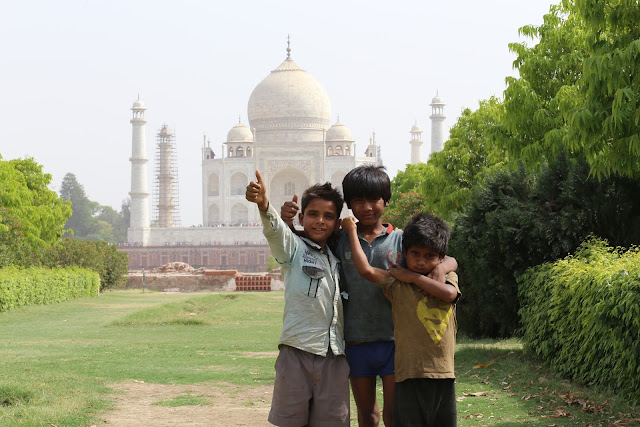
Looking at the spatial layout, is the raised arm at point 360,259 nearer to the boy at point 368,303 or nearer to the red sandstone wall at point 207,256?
the boy at point 368,303

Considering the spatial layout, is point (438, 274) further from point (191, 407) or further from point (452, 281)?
point (191, 407)

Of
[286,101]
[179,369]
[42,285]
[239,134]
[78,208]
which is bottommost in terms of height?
[179,369]

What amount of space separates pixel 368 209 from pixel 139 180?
174 feet

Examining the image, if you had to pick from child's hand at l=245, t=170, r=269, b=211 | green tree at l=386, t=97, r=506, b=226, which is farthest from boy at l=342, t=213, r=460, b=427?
→ green tree at l=386, t=97, r=506, b=226

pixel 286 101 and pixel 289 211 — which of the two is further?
pixel 286 101

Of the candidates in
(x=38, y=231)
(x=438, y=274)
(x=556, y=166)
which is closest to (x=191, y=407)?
(x=438, y=274)

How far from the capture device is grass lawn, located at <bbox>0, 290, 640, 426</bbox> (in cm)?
560

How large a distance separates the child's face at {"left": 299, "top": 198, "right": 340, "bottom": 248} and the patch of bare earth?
7.41 feet

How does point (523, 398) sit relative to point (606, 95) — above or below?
below

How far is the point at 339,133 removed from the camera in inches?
2338

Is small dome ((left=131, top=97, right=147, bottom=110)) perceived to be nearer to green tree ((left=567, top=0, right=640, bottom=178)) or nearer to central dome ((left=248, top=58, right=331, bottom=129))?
central dome ((left=248, top=58, right=331, bottom=129))

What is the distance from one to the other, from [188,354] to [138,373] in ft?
5.83

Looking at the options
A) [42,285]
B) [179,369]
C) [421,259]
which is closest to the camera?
[421,259]

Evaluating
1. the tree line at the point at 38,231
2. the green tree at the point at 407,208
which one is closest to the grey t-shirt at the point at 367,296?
the tree line at the point at 38,231
